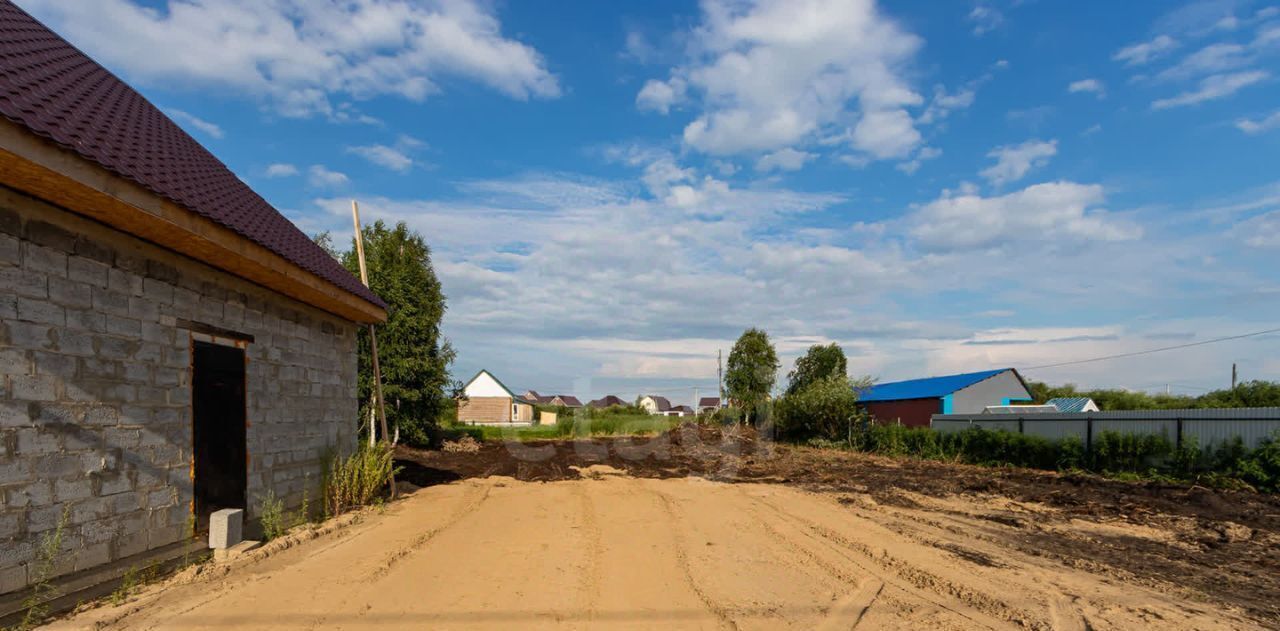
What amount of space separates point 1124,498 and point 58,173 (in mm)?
14899

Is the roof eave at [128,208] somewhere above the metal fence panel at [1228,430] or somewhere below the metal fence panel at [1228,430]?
above

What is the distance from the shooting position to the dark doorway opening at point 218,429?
249 inches

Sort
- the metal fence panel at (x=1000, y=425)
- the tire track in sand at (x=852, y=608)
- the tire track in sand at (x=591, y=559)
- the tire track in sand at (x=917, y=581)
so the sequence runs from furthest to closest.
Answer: the metal fence panel at (x=1000, y=425), the tire track in sand at (x=591, y=559), the tire track in sand at (x=917, y=581), the tire track in sand at (x=852, y=608)

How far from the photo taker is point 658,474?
17531 mm

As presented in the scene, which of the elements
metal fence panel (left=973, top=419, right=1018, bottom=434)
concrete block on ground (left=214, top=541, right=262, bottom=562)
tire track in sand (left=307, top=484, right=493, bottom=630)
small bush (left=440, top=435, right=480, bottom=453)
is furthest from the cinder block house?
metal fence panel (left=973, top=419, right=1018, bottom=434)

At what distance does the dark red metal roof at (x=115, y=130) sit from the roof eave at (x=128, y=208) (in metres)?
0.07

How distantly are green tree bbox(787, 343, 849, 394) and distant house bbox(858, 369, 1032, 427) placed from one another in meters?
3.78

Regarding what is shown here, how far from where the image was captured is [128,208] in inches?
182

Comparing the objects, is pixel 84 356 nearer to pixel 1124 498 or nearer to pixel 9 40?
pixel 9 40

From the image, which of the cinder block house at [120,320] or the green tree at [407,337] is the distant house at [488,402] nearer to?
the green tree at [407,337]

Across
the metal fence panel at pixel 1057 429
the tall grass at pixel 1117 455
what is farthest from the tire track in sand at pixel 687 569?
the metal fence panel at pixel 1057 429

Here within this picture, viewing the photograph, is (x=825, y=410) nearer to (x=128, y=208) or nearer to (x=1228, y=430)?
(x=1228, y=430)

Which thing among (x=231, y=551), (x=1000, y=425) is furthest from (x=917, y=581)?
(x=1000, y=425)

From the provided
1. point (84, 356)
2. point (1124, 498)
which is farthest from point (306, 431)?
point (1124, 498)
